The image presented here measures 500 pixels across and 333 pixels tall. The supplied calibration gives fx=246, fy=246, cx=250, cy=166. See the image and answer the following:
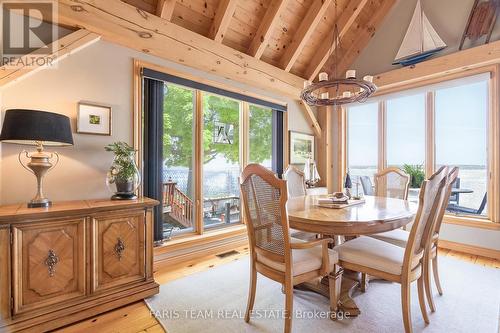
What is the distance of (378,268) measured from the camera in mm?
1681

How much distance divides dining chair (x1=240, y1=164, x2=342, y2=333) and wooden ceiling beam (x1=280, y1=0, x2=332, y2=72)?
115 inches

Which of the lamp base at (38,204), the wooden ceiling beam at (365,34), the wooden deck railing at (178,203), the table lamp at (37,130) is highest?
the wooden ceiling beam at (365,34)

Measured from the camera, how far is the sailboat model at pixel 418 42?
3635 mm

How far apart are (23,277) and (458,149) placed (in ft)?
16.4

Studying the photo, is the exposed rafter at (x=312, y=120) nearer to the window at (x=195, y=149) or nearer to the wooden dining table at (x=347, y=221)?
the window at (x=195, y=149)

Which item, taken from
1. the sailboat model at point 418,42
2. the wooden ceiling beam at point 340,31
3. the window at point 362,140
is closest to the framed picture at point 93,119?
the wooden ceiling beam at point 340,31

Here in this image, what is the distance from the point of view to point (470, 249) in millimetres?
3252

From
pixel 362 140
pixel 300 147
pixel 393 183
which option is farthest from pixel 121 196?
pixel 362 140

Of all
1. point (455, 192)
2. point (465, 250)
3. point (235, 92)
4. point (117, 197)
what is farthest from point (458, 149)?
point (117, 197)

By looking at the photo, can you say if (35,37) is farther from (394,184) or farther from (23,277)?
(394,184)

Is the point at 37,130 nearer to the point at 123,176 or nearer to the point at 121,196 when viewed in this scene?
the point at 123,176

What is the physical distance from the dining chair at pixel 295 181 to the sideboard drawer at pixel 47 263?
2.17 m

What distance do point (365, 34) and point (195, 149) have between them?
3.72 m

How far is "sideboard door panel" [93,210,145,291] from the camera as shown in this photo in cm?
189
